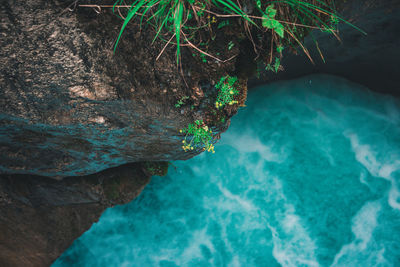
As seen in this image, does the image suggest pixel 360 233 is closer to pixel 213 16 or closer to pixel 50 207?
pixel 213 16

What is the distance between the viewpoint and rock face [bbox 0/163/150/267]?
362 cm

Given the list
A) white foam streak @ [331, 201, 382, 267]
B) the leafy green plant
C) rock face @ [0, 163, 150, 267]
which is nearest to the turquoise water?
A: white foam streak @ [331, 201, 382, 267]

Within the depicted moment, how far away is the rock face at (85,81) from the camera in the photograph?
191cm

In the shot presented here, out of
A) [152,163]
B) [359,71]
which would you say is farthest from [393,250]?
[152,163]

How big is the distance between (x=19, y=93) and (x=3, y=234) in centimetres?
288

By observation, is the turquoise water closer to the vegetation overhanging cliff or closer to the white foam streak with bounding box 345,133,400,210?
the white foam streak with bounding box 345,133,400,210

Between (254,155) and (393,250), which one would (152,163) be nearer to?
(254,155)

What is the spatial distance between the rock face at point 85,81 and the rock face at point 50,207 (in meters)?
1.14

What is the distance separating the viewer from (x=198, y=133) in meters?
2.51

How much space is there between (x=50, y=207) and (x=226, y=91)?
3712 millimetres

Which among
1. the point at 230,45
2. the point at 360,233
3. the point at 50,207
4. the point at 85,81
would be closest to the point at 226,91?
the point at 230,45

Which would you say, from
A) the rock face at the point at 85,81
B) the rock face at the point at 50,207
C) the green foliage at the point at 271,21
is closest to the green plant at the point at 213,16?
the green foliage at the point at 271,21

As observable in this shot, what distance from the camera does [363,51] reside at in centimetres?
486

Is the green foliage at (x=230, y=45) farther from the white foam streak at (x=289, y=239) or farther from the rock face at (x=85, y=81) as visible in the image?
the white foam streak at (x=289, y=239)
